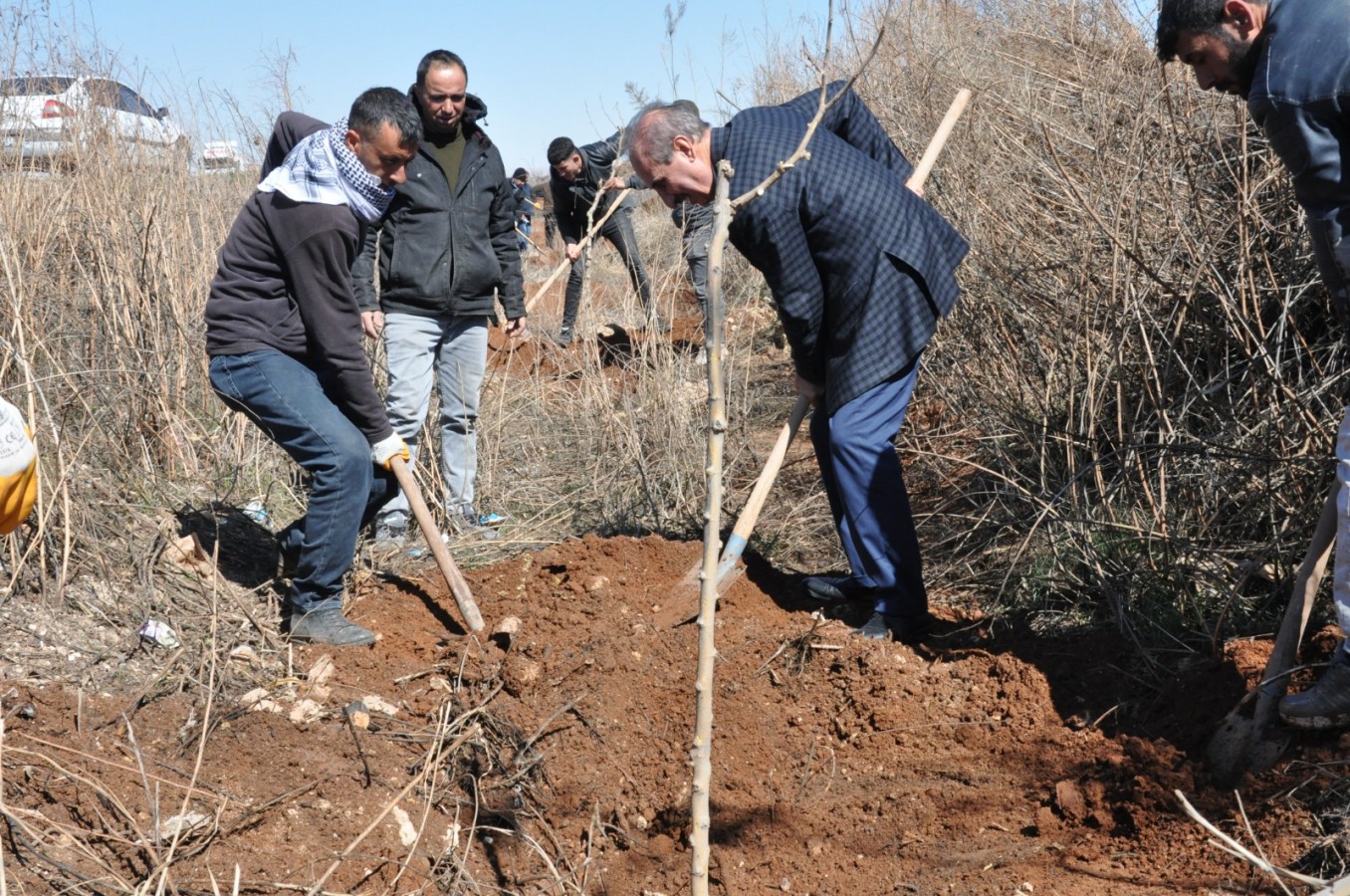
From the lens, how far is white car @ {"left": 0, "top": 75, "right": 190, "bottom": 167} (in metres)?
5.58

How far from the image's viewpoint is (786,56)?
9.93 meters

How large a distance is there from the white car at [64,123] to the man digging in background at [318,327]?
2.75 metres

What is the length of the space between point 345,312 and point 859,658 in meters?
1.98

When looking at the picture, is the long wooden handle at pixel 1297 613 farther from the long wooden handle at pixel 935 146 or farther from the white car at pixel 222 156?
the white car at pixel 222 156

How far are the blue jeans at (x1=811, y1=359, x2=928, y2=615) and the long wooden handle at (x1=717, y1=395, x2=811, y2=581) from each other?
0.15 meters

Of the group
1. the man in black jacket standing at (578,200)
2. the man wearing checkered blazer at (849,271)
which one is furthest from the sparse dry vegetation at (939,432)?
the man in black jacket standing at (578,200)

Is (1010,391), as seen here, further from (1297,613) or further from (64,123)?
(64,123)

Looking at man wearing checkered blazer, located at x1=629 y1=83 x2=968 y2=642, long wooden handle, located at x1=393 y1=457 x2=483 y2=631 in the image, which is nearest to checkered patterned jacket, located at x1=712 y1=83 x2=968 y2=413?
man wearing checkered blazer, located at x1=629 y1=83 x2=968 y2=642

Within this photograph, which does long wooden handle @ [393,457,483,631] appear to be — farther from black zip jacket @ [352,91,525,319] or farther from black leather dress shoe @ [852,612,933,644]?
black leather dress shoe @ [852,612,933,644]

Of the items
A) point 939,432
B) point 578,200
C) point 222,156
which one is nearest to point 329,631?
point 939,432

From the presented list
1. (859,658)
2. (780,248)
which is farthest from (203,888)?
(780,248)

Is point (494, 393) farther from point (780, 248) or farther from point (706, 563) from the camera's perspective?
point (706, 563)

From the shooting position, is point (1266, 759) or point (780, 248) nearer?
point (1266, 759)

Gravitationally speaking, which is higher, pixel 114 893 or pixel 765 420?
pixel 765 420
